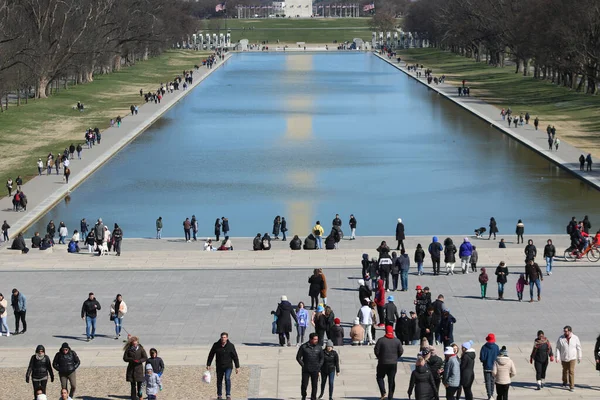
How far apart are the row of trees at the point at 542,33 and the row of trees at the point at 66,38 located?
39.9 m

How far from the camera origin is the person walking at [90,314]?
25.2 meters

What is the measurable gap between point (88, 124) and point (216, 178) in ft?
94.4

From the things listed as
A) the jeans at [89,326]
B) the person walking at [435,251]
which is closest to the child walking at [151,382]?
the jeans at [89,326]

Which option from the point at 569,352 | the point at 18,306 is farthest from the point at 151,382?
the point at 18,306

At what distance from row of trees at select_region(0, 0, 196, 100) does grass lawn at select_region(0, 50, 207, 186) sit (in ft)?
7.06

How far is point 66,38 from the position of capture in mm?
113375

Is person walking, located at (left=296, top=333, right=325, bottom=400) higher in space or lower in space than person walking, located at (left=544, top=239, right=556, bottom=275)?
lower

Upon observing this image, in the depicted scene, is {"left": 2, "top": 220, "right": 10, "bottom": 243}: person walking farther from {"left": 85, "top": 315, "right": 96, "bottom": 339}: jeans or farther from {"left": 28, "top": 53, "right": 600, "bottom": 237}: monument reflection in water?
{"left": 85, "top": 315, "right": 96, "bottom": 339}: jeans

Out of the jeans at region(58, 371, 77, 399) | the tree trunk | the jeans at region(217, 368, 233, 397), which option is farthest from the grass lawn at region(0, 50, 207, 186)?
the jeans at region(217, 368, 233, 397)

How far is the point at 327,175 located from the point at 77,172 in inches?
495

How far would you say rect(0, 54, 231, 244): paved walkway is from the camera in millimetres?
47906

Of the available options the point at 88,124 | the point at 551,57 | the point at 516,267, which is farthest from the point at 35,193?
the point at 551,57

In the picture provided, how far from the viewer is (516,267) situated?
A: 112ft

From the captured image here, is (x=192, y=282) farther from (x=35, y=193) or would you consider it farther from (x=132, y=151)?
(x=132, y=151)
